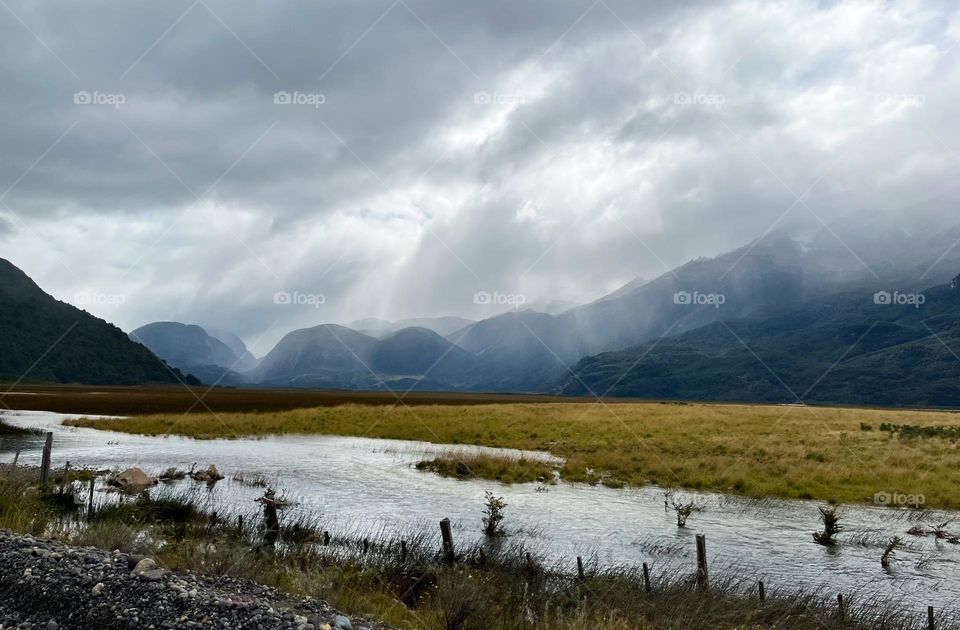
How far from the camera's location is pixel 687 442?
4831 centimetres

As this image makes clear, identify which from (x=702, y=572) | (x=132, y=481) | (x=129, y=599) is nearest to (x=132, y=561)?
(x=129, y=599)

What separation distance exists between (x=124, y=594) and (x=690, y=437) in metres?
49.0

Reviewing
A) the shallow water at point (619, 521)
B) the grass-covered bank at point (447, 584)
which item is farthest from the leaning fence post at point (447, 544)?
the shallow water at point (619, 521)

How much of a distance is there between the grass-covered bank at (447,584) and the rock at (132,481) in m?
9.50

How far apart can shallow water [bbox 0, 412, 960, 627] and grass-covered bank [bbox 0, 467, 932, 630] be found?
8.07ft

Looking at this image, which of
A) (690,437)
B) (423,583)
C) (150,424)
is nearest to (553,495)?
(423,583)

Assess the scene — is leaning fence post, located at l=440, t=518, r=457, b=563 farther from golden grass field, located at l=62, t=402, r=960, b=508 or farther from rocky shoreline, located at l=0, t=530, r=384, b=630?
golden grass field, located at l=62, t=402, r=960, b=508

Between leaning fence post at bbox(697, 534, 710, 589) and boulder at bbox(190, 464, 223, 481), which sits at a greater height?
leaning fence post at bbox(697, 534, 710, 589)

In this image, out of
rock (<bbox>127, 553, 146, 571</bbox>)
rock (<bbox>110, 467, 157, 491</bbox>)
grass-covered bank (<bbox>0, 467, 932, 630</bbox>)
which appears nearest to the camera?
rock (<bbox>127, 553, 146, 571</bbox>)

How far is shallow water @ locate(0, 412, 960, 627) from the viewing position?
19625mm

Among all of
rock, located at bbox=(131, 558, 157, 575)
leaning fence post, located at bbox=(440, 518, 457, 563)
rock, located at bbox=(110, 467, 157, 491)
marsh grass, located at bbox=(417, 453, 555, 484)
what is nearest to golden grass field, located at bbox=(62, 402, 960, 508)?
marsh grass, located at bbox=(417, 453, 555, 484)

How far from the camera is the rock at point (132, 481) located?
29.7m

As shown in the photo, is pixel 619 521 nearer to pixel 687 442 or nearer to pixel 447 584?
pixel 447 584

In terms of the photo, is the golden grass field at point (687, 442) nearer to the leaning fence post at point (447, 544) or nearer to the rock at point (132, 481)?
the leaning fence post at point (447, 544)
